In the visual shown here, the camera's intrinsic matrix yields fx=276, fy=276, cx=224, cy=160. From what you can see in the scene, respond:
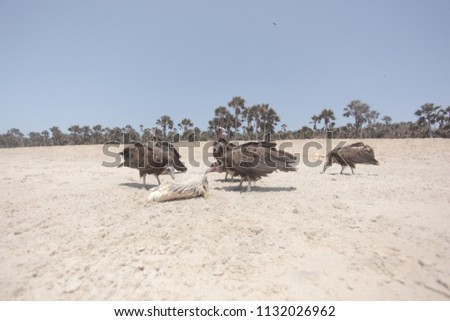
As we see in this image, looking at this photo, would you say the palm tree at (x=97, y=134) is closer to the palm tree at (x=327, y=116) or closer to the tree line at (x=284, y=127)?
the tree line at (x=284, y=127)

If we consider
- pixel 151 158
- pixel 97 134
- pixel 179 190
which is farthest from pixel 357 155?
pixel 97 134

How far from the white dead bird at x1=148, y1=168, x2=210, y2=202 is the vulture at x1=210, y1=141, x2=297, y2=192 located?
133 centimetres

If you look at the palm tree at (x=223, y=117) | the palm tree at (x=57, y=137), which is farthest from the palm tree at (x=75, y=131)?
the palm tree at (x=223, y=117)

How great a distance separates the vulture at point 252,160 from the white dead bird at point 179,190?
1.33 m

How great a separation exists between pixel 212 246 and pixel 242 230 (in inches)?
32.8

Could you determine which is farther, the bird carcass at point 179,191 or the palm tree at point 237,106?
the palm tree at point 237,106

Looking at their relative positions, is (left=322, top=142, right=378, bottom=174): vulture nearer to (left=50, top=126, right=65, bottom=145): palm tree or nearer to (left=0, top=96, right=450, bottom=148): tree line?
(left=0, top=96, right=450, bottom=148): tree line

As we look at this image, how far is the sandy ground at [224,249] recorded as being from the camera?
323 centimetres

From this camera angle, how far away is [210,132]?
57.9 m

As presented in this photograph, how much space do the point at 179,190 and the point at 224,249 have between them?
327cm

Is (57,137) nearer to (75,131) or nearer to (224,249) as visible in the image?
(75,131)

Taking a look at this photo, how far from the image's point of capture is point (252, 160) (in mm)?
8898

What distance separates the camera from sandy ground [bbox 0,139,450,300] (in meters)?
3.23

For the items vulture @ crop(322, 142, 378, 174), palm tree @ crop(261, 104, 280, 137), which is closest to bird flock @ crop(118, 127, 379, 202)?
vulture @ crop(322, 142, 378, 174)
